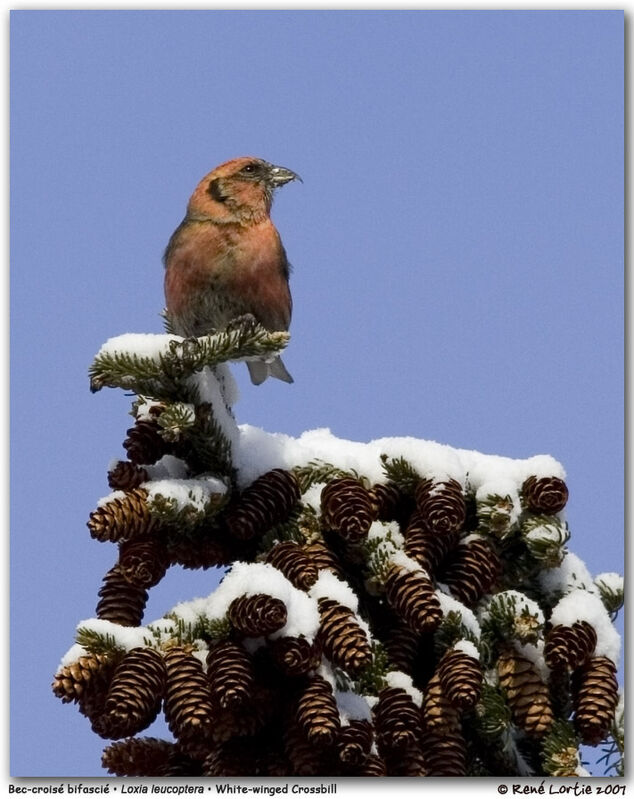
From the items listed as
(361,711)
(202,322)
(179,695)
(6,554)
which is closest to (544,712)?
(361,711)

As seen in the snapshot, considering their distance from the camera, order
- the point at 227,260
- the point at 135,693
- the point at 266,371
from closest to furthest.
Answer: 1. the point at 135,693
2. the point at 227,260
3. the point at 266,371

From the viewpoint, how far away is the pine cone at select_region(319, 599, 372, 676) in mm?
1980

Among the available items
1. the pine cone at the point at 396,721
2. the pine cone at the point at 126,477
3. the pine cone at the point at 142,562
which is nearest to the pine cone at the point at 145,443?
the pine cone at the point at 126,477

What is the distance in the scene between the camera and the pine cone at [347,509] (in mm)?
2193

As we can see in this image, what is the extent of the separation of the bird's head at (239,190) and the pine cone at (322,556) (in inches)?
90.0

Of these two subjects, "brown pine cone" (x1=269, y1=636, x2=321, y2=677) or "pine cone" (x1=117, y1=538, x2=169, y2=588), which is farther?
"pine cone" (x1=117, y1=538, x2=169, y2=588)

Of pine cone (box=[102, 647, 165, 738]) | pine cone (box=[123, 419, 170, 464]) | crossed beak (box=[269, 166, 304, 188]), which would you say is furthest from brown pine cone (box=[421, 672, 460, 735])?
crossed beak (box=[269, 166, 304, 188])

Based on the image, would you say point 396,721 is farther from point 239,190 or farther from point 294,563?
point 239,190

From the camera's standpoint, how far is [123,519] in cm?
216

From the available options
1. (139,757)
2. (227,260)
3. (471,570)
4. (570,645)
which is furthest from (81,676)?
(227,260)

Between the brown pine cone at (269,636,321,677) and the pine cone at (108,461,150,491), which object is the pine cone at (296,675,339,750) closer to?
the brown pine cone at (269,636,321,677)

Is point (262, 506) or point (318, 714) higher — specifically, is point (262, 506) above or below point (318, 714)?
above

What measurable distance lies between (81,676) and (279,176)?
3031mm

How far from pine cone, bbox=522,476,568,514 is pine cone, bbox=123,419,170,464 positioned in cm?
79
